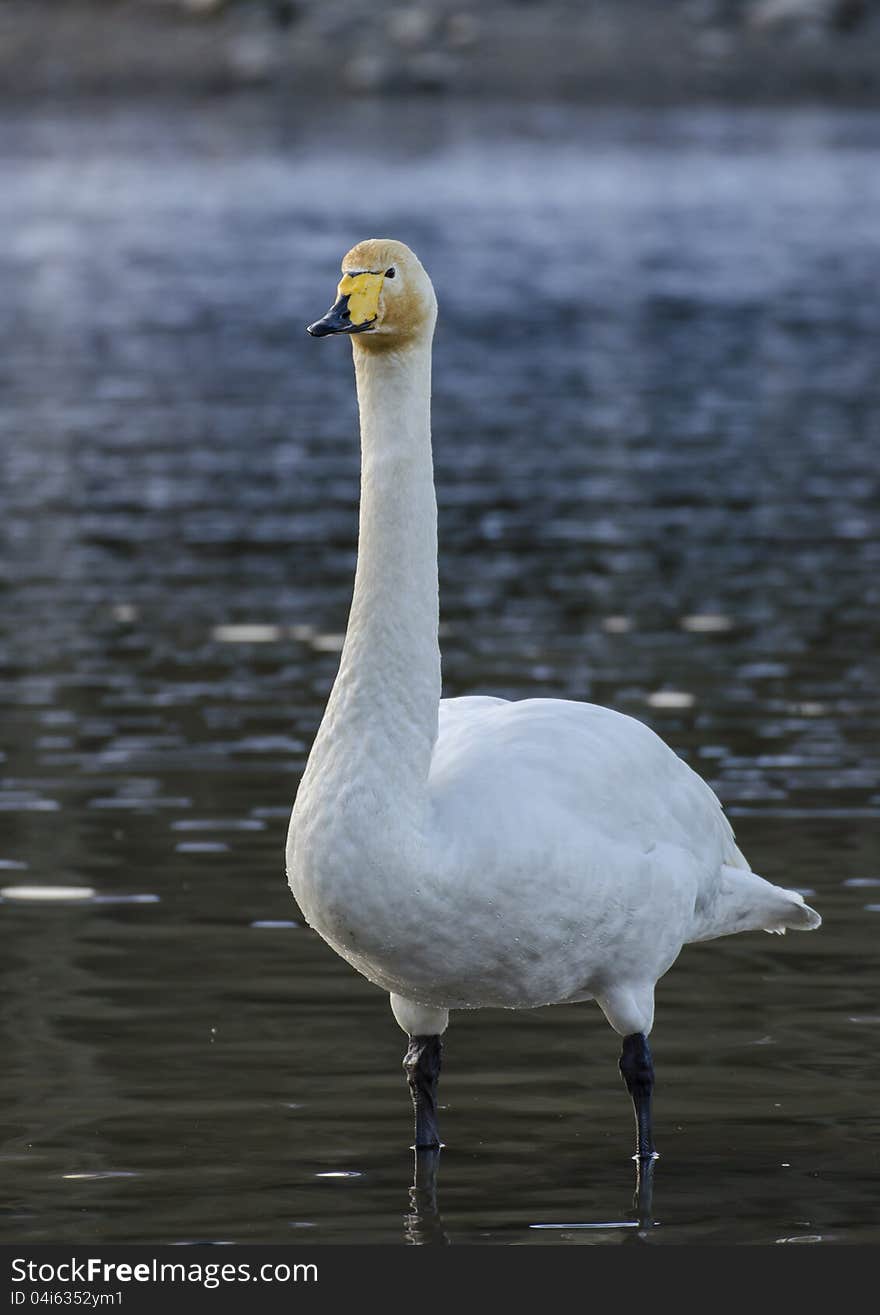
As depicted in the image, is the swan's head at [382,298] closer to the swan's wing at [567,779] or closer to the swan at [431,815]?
the swan at [431,815]

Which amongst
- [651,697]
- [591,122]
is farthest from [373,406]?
[591,122]

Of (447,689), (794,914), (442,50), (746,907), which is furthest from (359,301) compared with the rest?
(442,50)

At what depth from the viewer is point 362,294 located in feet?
28.3

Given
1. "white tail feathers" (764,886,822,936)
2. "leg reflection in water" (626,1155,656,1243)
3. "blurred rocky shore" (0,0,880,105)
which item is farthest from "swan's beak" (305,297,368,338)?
"blurred rocky shore" (0,0,880,105)

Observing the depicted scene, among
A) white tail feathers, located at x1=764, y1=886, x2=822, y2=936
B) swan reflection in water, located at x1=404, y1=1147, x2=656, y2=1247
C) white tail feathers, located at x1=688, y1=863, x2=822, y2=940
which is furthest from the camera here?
white tail feathers, located at x1=764, y1=886, x2=822, y2=936

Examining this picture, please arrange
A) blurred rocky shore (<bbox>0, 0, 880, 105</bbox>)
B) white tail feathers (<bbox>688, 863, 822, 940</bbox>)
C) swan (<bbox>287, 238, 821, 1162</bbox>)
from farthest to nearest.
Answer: blurred rocky shore (<bbox>0, 0, 880, 105</bbox>) < white tail feathers (<bbox>688, 863, 822, 940</bbox>) < swan (<bbox>287, 238, 821, 1162</bbox>)

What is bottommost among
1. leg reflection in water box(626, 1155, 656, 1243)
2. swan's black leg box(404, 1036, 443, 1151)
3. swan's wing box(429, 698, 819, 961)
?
leg reflection in water box(626, 1155, 656, 1243)

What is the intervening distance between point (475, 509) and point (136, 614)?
611cm

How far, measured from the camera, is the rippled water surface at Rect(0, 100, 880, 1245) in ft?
30.9

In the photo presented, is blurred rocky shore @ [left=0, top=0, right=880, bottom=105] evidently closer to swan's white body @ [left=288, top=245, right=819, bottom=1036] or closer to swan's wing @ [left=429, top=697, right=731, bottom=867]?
swan's wing @ [left=429, top=697, right=731, bottom=867]

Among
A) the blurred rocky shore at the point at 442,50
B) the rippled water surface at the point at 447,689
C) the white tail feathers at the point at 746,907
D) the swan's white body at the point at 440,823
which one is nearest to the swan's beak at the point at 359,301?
the swan's white body at the point at 440,823

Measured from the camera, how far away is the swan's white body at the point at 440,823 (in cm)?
849

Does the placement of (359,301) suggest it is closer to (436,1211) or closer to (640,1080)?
(640,1080)

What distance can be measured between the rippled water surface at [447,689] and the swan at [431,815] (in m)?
0.77
